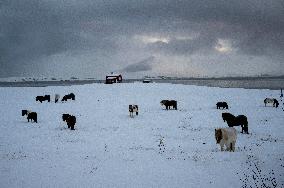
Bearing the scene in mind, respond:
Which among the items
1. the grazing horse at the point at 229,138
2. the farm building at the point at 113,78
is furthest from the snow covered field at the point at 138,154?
the farm building at the point at 113,78

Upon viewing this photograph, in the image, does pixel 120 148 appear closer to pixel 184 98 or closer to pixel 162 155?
pixel 162 155

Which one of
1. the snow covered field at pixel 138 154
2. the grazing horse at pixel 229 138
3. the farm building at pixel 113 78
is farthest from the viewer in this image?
the farm building at pixel 113 78

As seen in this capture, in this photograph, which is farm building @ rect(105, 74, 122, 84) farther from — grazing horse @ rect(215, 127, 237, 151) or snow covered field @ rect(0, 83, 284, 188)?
grazing horse @ rect(215, 127, 237, 151)

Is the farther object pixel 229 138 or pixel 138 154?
pixel 229 138

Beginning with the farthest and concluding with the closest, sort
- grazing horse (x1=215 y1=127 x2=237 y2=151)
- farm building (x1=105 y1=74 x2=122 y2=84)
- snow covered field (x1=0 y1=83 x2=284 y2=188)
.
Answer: farm building (x1=105 y1=74 x2=122 y2=84) → grazing horse (x1=215 y1=127 x2=237 y2=151) → snow covered field (x1=0 y1=83 x2=284 y2=188)

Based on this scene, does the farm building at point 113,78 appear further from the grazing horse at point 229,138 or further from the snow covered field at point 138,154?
the grazing horse at point 229,138

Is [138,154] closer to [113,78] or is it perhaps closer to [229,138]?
[229,138]

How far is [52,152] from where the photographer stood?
440 inches

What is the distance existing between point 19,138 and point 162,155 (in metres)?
7.55

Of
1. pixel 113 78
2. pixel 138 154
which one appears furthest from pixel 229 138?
pixel 113 78

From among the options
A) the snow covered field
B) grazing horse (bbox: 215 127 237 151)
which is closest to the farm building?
the snow covered field

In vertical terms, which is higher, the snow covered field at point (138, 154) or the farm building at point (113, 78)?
the farm building at point (113, 78)

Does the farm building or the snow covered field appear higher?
the farm building

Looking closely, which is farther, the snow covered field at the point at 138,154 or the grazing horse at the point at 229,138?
the grazing horse at the point at 229,138
